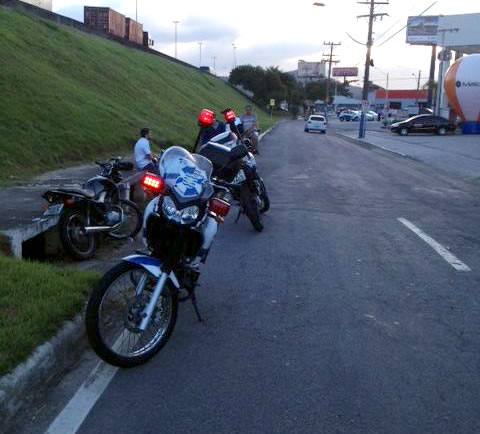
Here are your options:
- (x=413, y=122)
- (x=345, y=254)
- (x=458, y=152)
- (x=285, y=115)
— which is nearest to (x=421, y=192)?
(x=345, y=254)

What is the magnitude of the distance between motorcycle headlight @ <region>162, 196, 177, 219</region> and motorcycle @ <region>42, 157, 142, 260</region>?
2.84 metres

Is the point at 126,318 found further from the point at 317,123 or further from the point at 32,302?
the point at 317,123

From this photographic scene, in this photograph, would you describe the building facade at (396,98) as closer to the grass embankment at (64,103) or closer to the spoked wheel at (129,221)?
the grass embankment at (64,103)

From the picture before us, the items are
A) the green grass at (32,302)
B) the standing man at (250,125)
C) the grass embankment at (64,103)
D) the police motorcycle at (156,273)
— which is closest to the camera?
the green grass at (32,302)

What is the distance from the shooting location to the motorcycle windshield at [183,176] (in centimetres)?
464

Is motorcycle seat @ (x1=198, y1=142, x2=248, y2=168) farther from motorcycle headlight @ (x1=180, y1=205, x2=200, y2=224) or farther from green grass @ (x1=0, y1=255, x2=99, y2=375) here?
motorcycle headlight @ (x1=180, y1=205, x2=200, y2=224)

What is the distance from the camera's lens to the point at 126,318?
445 centimetres

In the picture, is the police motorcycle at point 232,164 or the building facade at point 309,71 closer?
the police motorcycle at point 232,164

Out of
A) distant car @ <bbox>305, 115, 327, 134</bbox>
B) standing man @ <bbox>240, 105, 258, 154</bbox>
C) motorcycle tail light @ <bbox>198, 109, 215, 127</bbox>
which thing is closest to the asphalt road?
motorcycle tail light @ <bbox>198, 109, 215, 127</bbox>

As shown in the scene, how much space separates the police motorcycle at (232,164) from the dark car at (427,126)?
3954cm

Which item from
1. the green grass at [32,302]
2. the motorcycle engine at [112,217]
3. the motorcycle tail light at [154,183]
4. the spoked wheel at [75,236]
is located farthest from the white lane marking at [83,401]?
the motorcycle engine at [112,217]

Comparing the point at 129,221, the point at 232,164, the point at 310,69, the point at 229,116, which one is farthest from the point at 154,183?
the point at 310,69

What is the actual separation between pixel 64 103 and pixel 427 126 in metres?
35.7

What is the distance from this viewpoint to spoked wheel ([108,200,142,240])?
848cm
